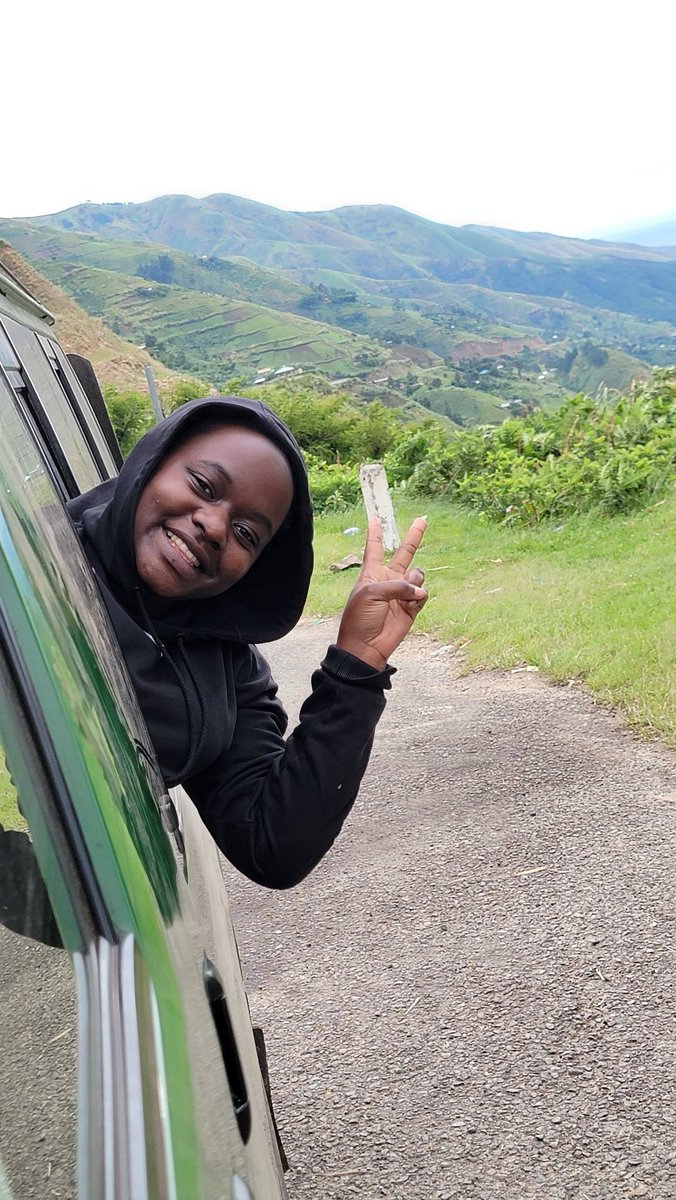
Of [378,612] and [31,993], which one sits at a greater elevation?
[31,993]

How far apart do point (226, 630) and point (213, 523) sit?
22cm

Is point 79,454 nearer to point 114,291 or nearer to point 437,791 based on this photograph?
point 437,791

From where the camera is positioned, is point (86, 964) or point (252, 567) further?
point (252, 567)

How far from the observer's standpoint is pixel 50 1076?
27.9 inches

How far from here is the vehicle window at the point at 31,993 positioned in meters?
0.66

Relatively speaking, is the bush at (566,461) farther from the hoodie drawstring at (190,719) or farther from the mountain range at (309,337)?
the mountain range at (309,337)

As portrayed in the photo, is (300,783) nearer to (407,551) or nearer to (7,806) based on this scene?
(407,551)

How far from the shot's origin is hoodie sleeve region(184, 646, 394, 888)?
164cm

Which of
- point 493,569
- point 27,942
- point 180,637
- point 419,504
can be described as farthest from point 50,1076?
point 419,504

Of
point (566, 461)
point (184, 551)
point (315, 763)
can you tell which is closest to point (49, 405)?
→ point (184, 551)

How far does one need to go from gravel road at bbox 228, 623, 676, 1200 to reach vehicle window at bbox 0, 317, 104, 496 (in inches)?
72.2

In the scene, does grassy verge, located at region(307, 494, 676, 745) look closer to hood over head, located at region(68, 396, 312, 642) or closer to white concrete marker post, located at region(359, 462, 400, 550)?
white concrete marker post, located at region(359, 462, 400, 550)

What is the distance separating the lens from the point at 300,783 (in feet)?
5.38

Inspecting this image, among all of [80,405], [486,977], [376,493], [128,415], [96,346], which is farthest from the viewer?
[96,346]
